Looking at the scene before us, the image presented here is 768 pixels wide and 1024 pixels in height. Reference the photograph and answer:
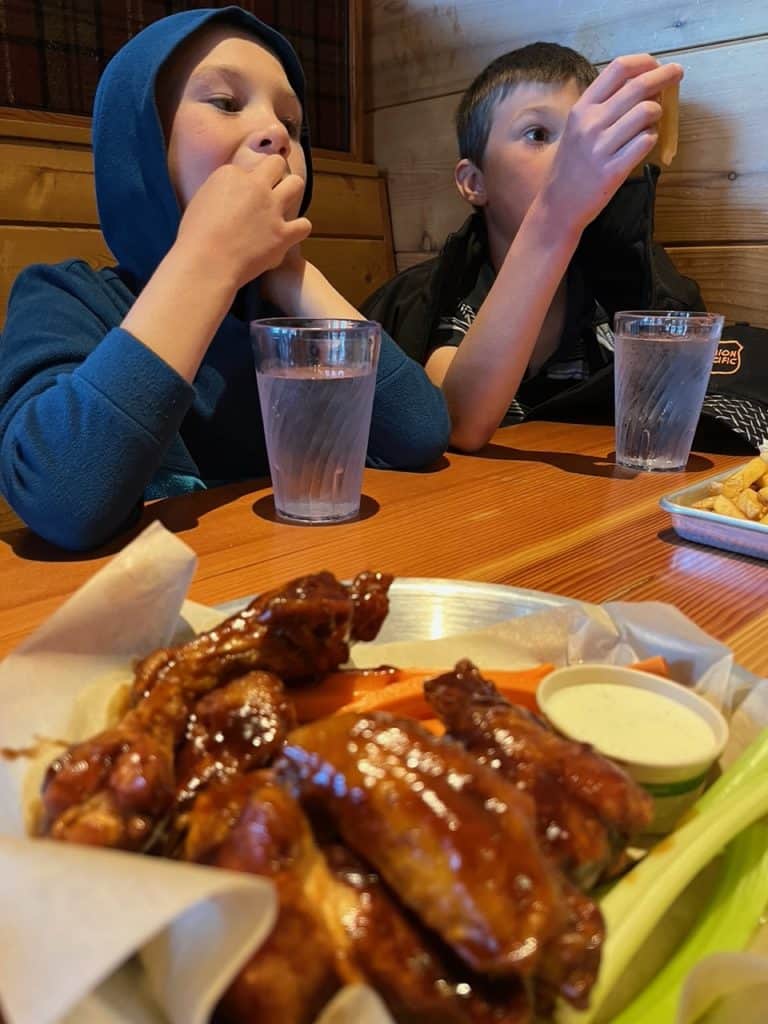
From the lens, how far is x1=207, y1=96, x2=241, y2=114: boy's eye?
3.72ft

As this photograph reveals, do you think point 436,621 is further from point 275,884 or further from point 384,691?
point 275,884

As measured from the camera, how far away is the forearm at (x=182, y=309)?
3.12 ft

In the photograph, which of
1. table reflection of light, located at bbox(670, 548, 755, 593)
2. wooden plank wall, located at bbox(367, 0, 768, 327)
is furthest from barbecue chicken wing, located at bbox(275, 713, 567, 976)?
wooden plank wall, located at bbox(367, 0, 768, 327)

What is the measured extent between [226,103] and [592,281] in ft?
3.40

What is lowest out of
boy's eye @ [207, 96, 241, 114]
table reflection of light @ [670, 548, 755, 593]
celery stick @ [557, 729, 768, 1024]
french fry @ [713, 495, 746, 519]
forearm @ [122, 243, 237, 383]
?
celery stick @ [557, 729, 768, 1024]

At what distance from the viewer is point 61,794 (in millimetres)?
400

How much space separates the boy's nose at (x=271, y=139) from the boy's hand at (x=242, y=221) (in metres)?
0.02

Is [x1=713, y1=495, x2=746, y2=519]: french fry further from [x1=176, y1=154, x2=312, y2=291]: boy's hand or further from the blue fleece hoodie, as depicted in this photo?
[x1=176, y1=154, x2=312, y2=291]: boy's hand

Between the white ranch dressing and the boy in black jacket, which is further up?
the boy in black jacket

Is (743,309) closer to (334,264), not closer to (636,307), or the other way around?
(636,307)

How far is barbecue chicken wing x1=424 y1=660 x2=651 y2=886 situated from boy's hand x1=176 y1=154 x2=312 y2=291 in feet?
2.42

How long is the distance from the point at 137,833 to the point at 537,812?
20 centimetres

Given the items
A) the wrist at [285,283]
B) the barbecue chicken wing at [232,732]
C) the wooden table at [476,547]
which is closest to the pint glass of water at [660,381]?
the wooden table at [476,547]

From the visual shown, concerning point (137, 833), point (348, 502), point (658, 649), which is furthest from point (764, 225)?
point (137, 833)
